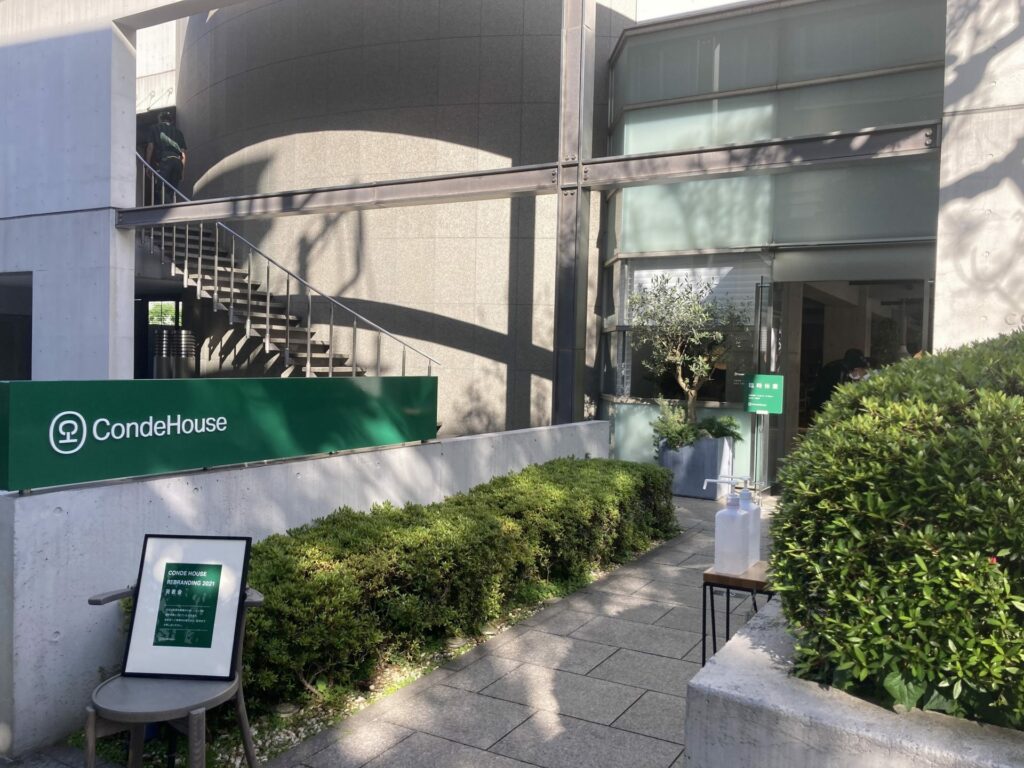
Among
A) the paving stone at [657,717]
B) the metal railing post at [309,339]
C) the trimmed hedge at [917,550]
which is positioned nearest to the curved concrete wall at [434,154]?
the metal railing post at [309,339]

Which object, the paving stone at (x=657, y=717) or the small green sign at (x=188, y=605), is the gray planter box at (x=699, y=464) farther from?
the small green sign at (x=188, y=605)

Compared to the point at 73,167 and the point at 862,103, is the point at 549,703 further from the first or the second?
the point at 73,167

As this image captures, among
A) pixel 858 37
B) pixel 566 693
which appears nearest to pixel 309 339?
pixel 858 37

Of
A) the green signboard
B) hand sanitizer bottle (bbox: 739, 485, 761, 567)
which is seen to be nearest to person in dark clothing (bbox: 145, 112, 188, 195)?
the green signboard

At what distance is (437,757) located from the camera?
3.71 meters

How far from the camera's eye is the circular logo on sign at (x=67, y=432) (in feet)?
13.1

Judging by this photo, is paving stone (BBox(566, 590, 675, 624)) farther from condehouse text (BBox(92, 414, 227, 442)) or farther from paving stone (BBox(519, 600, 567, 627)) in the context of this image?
condehouse text (BBox(92, 414, 227, 442))

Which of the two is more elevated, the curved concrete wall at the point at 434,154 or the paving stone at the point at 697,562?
the curved concrete wall at the point at 434,154

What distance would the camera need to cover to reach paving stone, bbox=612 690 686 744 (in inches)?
158

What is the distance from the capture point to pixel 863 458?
252cm

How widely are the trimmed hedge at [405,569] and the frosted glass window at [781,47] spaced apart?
6886 millimetres

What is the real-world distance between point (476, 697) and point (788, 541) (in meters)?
2.37

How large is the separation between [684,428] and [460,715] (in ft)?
24.4

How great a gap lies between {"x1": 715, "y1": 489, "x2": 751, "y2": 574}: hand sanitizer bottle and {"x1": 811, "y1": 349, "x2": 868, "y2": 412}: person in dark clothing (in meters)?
7.55
